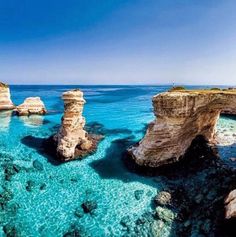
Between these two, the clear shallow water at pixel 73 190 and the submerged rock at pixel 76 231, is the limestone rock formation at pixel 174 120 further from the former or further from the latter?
the submerged rock at pixel 76 231

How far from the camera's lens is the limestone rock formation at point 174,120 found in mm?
22875

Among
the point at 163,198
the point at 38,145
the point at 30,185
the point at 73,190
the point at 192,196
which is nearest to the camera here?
the point at 163,198

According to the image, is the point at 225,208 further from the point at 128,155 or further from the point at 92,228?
the point at 128,155

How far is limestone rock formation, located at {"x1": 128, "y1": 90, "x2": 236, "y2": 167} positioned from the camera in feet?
75.0

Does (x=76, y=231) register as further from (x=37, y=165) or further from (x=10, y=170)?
(x=10, y=170)

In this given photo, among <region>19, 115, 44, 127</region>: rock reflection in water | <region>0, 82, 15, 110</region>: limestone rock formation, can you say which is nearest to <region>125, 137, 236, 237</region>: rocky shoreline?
<region>19, 115, 44, 127</region>: rock reflection in water

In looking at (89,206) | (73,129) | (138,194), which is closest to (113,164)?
(138,194)

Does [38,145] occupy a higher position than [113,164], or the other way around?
[38,145]

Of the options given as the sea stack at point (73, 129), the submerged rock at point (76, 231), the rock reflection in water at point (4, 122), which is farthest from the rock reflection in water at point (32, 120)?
the submerged rock at point (76, 231)

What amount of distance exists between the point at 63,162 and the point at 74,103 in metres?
7.34

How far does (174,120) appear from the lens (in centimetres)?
2350

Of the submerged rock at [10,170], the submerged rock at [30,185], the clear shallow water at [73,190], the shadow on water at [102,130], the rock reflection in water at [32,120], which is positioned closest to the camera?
the clear shallow water at [73,190]

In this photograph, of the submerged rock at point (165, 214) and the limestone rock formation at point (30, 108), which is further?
the limestone rock formation at point (30, 108)

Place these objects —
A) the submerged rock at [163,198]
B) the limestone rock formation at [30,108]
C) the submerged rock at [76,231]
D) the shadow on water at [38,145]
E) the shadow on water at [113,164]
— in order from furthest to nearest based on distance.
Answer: the limestone rock formation at [30,108], the shadow on water at [38,145], the shadow on water at [113,164], the submerged rock at [163,198], the submerged rock at [76,231]
